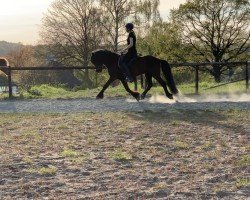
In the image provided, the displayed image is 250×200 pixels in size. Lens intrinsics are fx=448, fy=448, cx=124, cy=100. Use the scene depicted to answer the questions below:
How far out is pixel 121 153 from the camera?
6.39 m

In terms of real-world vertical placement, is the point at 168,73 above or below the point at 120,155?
above

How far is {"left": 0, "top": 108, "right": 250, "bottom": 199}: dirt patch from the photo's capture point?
4.65 meters

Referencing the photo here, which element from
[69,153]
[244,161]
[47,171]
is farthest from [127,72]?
[47,171]

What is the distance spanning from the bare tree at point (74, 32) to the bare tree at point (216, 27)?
26.1 ft

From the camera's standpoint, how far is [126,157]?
616 centimetres

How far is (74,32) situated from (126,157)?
38502 millimetres

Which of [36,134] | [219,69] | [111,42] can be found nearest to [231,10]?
[219,69]

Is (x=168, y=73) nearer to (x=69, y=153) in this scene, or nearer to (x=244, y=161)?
(x=69, y=153)

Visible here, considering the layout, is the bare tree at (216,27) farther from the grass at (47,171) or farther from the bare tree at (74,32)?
the grass at (47,171)

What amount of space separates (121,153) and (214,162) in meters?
1.33

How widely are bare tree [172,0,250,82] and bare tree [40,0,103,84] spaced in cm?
796

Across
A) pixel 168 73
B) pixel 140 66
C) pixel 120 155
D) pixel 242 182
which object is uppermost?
pixel 140 66

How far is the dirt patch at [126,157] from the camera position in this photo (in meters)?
4.65

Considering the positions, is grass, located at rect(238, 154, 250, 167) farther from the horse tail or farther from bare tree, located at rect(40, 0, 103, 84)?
bare tree, located at rect(40, 0, 103, 84)
